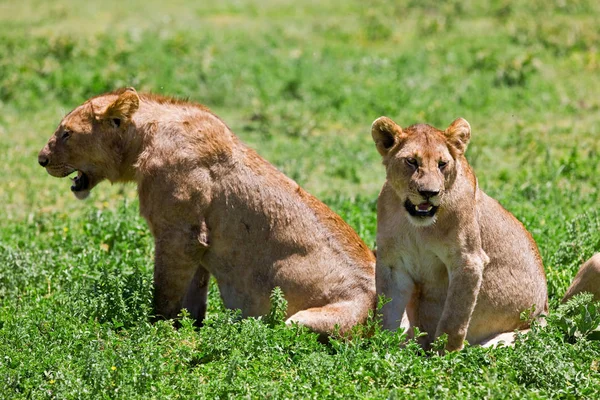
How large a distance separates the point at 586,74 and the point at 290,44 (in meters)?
5.79

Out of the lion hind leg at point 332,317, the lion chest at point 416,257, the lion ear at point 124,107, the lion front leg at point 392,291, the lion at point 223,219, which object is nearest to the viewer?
the lion chest at point 416,257

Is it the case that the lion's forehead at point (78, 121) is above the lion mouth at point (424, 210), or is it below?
above

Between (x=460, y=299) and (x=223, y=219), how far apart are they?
7.05ft

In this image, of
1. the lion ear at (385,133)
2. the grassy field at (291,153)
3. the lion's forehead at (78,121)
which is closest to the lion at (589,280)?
the grassy field at (291,153)

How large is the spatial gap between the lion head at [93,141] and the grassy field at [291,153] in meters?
0.91

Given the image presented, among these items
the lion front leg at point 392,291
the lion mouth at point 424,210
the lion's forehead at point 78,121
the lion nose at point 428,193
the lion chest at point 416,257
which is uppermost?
Answer: the lion's forehead at point 78,121

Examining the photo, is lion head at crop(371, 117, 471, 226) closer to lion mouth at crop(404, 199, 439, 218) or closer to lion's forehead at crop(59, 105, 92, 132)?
lion mouth at crop(404, 199, 439, 218)

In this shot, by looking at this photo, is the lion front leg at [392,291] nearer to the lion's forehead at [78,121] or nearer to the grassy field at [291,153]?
the grassy field at [291,153]

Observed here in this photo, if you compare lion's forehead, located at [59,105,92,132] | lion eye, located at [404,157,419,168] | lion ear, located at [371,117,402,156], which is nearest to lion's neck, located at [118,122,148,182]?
lion's forehead, located at [59,105,92,132]

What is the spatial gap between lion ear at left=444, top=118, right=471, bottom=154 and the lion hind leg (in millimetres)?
1509

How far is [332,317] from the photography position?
796cm

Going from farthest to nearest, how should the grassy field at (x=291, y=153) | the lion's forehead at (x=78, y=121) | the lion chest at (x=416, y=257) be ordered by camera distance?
the lion's forehead at (x=78, y=121) < the lion chest at (x=416, y=257) < the grassy field at (x=291, y=153)

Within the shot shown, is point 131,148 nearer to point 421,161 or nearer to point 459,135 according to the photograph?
point 421,161

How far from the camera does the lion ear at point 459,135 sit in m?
7.60
